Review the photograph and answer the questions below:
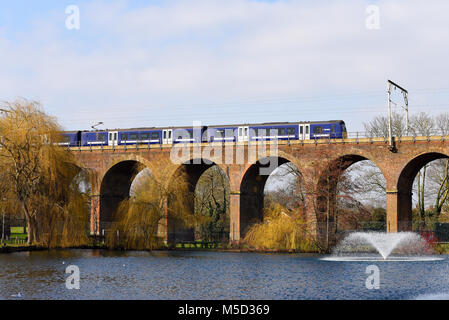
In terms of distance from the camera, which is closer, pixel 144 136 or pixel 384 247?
pixel 384 247

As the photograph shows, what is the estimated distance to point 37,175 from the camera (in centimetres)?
4006

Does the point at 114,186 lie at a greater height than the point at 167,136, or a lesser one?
lesser

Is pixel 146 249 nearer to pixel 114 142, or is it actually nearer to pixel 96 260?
pixel 96 260

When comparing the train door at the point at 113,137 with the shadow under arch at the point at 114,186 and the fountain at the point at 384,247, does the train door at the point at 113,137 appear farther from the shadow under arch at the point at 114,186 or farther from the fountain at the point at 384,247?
the fountain at the point at 384,247

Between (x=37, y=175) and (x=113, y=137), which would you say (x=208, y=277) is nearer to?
(x=37, y=175)

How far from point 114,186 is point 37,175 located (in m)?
14.1

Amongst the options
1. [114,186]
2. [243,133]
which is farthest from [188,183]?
[114,186]

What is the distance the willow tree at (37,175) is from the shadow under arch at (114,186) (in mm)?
11072

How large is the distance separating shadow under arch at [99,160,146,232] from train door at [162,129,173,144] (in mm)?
2756

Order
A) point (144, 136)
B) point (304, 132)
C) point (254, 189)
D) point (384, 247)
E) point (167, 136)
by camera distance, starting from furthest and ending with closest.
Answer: point (144, 136) → point (167, 136) → point (254, 189) → point (304, 132) → point (384, 247)

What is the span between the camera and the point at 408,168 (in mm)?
44500

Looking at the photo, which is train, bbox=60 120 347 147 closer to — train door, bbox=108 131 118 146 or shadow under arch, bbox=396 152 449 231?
train door, bbox=108 131 118 146
